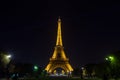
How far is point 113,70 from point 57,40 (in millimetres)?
58344

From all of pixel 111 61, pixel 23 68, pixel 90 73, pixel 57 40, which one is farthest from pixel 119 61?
pixel 57 40

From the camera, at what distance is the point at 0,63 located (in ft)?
231

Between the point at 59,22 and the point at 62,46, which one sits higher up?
the point at 59,22

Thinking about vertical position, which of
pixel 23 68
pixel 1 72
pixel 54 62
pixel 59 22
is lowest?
pixel 1 72

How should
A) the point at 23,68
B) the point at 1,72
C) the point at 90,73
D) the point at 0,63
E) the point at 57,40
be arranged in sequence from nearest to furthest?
the point at 0,63 → the point at 1,72 → the point at 23,68 → the point at 90,73 → the point at 57,40

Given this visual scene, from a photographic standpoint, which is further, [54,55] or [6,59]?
[54,55]

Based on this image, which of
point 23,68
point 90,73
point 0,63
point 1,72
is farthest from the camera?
point 90,73

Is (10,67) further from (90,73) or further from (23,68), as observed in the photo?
(90,73)

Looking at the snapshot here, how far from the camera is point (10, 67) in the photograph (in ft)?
280

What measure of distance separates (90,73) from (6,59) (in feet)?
184

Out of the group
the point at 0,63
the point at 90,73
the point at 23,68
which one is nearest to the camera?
the point at 0,63

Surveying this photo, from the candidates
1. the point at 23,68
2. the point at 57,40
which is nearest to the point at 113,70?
the point at 23,68

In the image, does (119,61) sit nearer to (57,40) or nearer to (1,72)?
(1,72)

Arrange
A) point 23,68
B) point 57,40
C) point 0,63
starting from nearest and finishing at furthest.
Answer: point 0,63, point 23,68, point 57,40
